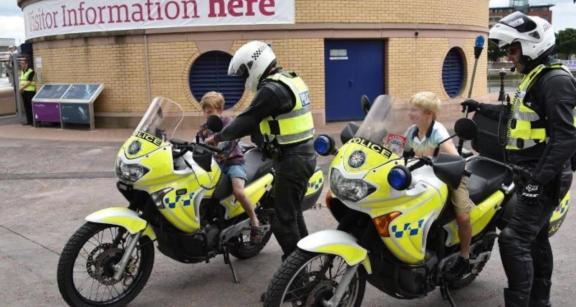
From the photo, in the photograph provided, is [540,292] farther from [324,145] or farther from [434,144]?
[324,145]

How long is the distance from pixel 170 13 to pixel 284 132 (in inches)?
389

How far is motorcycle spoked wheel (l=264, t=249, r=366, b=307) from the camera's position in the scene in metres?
3.28

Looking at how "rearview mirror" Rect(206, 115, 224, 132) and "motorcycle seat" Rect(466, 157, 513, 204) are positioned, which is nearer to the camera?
"motorcycle seat" Rect(466, 157, 513, 204)

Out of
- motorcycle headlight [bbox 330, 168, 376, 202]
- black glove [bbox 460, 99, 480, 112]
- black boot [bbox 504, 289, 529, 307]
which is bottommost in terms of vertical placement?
black boot [bbox 504, 289, 529, 307]

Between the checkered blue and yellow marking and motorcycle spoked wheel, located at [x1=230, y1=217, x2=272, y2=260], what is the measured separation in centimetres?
177

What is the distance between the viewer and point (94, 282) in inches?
169

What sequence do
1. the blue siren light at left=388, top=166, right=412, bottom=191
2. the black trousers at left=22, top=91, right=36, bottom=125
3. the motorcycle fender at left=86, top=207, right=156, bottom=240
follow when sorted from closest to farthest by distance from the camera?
the blue siren light at left=388, top=166, right=412, bottom=191
the motorcycle fender at left=86, top=207, right=156, bottom=240
the black trousers at left=22, top=91, right=36, bottom=125

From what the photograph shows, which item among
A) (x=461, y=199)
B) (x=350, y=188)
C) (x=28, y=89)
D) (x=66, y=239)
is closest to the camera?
(x=350, y=188)

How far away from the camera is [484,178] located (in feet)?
13.1

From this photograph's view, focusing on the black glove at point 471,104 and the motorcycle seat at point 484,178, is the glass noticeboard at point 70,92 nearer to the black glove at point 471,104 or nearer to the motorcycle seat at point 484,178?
the motorcycle seat at point 484,178

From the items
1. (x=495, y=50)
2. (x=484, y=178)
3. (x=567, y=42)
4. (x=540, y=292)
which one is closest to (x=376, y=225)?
(x=484, y=178)

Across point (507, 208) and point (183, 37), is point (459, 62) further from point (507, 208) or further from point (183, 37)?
point (507, 208)

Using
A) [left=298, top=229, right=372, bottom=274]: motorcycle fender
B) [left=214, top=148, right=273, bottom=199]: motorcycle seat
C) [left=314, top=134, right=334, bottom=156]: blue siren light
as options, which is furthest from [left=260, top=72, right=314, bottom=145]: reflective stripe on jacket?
[left=298, top=229, right=372, bottom=274]: motorcycle fender

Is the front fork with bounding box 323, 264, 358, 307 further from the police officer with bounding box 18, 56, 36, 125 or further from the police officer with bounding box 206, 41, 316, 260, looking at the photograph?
the police officer with bounding box 18, 56, 36, 125
